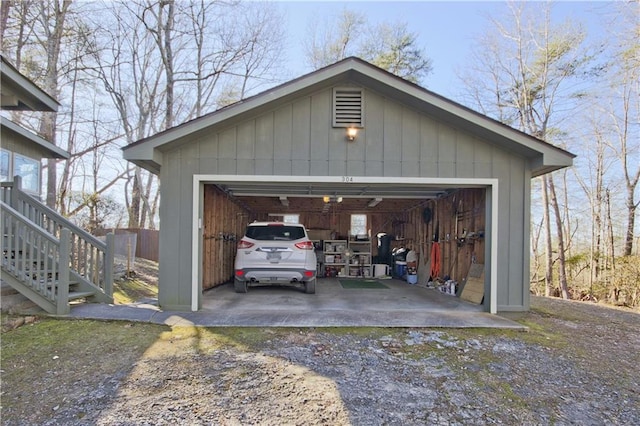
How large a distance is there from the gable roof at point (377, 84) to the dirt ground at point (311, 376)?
2.66m

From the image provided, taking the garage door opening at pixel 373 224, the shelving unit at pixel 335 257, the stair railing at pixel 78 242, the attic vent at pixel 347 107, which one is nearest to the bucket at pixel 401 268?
the garage door opening at pixel 373 224

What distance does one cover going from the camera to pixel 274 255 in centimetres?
668

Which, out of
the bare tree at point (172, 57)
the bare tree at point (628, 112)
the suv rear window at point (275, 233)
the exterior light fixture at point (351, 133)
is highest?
the bare tree at point (172, 57)

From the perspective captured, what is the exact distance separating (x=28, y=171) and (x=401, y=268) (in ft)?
34.1

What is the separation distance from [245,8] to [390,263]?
13350 millimetres

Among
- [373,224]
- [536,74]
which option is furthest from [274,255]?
[536,74]

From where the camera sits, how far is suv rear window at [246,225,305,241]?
6.79 m

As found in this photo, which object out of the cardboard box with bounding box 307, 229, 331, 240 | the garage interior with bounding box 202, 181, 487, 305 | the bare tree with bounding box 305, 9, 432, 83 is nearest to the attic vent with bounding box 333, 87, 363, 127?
the garage interior with bounding box 202, 181, 487, 305

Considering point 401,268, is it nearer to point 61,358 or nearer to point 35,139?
point 61,358

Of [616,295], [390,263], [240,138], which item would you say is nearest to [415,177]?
[240,138]

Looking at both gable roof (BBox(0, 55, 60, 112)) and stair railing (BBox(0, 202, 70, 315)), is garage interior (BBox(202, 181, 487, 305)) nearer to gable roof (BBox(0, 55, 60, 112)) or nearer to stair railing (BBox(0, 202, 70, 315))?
stair railing (BBox(0, 202, 70, 315))

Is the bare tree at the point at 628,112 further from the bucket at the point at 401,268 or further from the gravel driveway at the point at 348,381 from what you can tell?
the gravel driveway at the point at 348,381

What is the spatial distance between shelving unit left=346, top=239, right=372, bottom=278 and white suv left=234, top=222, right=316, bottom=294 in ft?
16.3

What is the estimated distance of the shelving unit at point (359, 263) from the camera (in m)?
11.7
